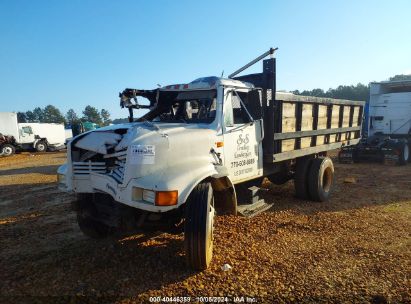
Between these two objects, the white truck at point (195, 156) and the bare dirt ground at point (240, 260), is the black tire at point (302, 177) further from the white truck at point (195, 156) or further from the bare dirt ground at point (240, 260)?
the bare dirt ground at point (240, 260)

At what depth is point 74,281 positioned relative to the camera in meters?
3.71

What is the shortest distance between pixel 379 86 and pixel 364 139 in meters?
2.37

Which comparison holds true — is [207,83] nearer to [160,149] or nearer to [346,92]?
[160,149]

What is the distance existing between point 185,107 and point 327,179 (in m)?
4.11

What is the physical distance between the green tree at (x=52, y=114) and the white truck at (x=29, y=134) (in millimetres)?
83970

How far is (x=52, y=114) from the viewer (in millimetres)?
110312

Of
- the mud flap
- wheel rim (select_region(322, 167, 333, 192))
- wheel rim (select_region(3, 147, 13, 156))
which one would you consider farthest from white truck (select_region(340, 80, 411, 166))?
wheel rim (select_region(3, 147, 13, 156))

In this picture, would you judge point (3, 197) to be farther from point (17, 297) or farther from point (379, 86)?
point (379, 86)

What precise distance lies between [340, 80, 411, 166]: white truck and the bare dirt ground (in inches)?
285

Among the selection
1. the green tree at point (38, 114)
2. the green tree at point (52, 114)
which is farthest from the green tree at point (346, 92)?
the green tree at point (38, 114)

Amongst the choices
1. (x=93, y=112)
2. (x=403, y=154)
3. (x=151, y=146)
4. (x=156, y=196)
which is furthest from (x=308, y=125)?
(x=93, y=112)

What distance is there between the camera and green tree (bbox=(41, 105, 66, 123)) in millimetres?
107750

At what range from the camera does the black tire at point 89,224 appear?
4.34 m

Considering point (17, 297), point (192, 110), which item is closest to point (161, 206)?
point (17, 297)
